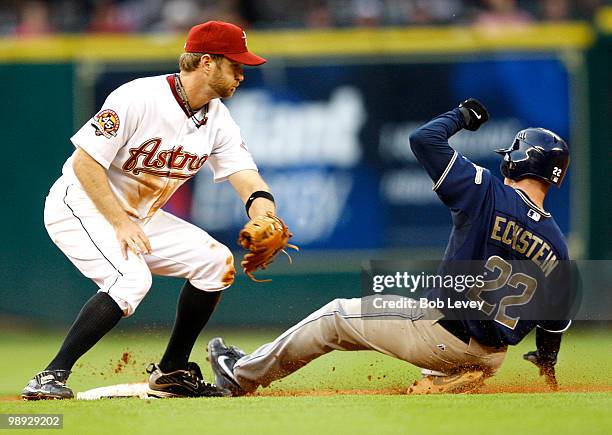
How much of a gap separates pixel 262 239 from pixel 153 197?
2.17 ft

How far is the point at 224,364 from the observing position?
576 centimetres

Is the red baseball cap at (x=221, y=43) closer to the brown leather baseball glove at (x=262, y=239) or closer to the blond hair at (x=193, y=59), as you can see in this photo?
the blond hair at (x=193, y=59)

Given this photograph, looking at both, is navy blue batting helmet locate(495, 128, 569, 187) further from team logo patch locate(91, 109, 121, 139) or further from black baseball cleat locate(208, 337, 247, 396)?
team logo patch locate(91, 109, 121, 139)

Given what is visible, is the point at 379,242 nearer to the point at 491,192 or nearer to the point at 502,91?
the point at 502,91

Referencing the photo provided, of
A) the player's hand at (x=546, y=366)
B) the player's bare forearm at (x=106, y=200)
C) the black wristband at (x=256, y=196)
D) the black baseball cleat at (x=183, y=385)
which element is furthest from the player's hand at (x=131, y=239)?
the player's hand at (x=546, y=366)

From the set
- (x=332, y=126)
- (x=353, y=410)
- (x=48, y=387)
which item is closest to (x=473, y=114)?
(x=353, y=410)

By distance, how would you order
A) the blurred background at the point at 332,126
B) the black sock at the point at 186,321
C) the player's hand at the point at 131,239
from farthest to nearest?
the blurred background at the point at 332,126, the black sock at the point at 186,321, the player's hand at the point at 131,239

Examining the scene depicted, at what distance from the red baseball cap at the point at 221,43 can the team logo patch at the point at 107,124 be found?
544mm

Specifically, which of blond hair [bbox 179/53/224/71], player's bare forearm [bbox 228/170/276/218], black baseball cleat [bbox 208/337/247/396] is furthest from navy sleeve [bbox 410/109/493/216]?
black baseball cleat [bbox 208/337/247/396]

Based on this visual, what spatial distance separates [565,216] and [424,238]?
50.8 inches

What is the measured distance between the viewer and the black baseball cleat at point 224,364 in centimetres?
571

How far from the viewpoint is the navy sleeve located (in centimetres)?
523

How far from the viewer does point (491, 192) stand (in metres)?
5.27

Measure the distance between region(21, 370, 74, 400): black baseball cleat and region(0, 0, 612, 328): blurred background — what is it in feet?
15.9
